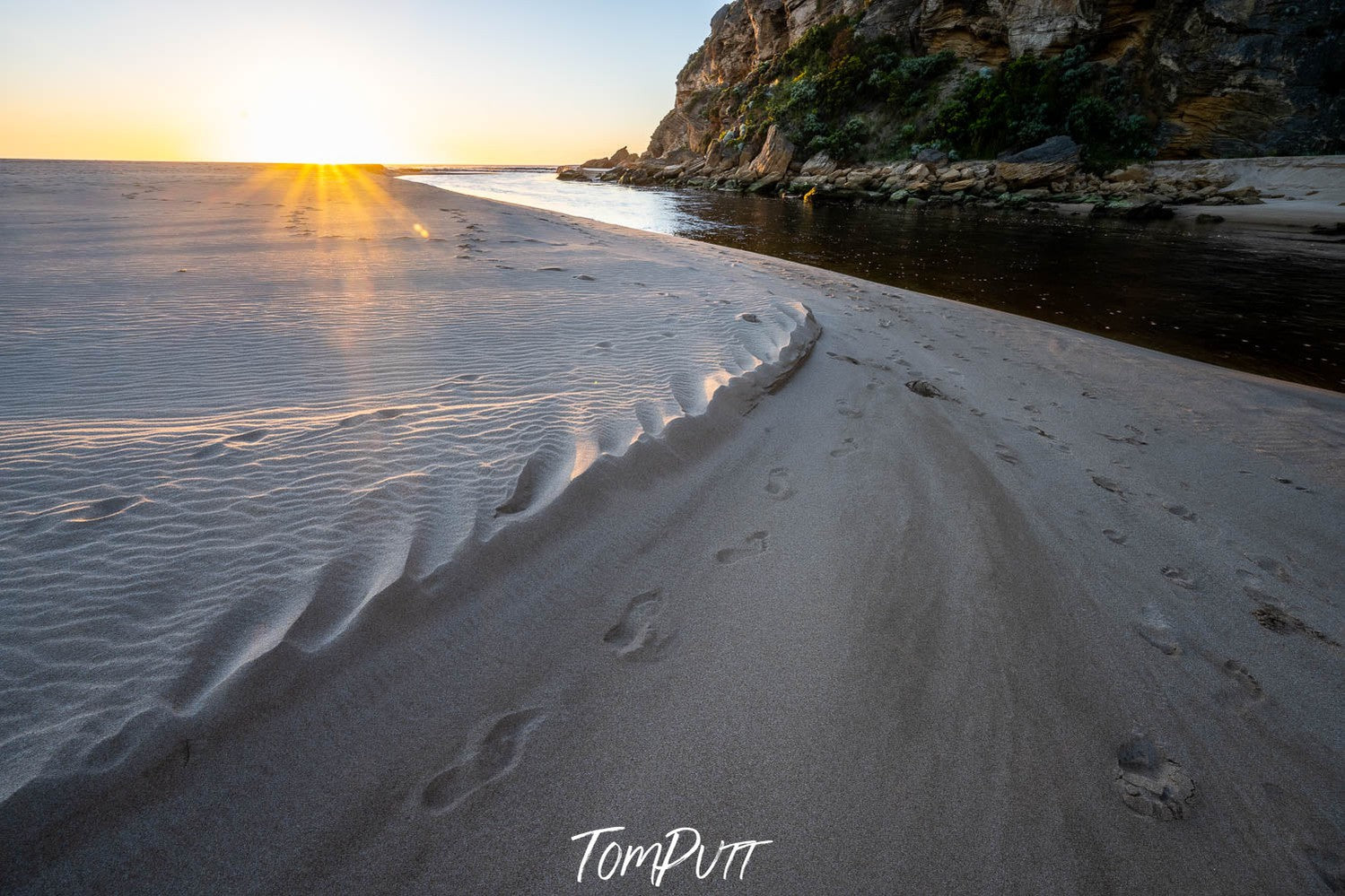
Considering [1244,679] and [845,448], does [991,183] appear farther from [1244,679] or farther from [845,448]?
[1244,679]

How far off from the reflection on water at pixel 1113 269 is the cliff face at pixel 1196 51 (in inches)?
520

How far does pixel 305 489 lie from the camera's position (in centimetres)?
238

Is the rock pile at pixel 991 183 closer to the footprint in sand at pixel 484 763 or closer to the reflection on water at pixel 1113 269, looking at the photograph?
the reflection on water at pixel 1113 269

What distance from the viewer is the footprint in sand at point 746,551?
7.63ft

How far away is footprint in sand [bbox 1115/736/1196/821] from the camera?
1507 millimetres

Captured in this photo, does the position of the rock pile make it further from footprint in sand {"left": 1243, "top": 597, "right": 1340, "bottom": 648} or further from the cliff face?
footprint in sand {"left": 1243, "top": 597, "right": 1340, "bottom": 648}

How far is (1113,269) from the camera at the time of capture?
11.0 m

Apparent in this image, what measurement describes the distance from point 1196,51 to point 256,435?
1533 inches

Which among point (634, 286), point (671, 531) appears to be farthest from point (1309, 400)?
point (634, 286)

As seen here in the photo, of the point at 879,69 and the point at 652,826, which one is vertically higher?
the point at 879,69

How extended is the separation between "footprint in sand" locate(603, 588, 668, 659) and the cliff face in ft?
120

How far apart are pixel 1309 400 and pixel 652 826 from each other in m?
6.82

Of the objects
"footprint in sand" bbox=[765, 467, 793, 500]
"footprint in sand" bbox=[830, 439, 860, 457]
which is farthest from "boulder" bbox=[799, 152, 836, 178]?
"footprint in sand" bbox=[765, 467, 793, 500]

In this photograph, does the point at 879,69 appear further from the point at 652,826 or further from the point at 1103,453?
the point at 652,826
